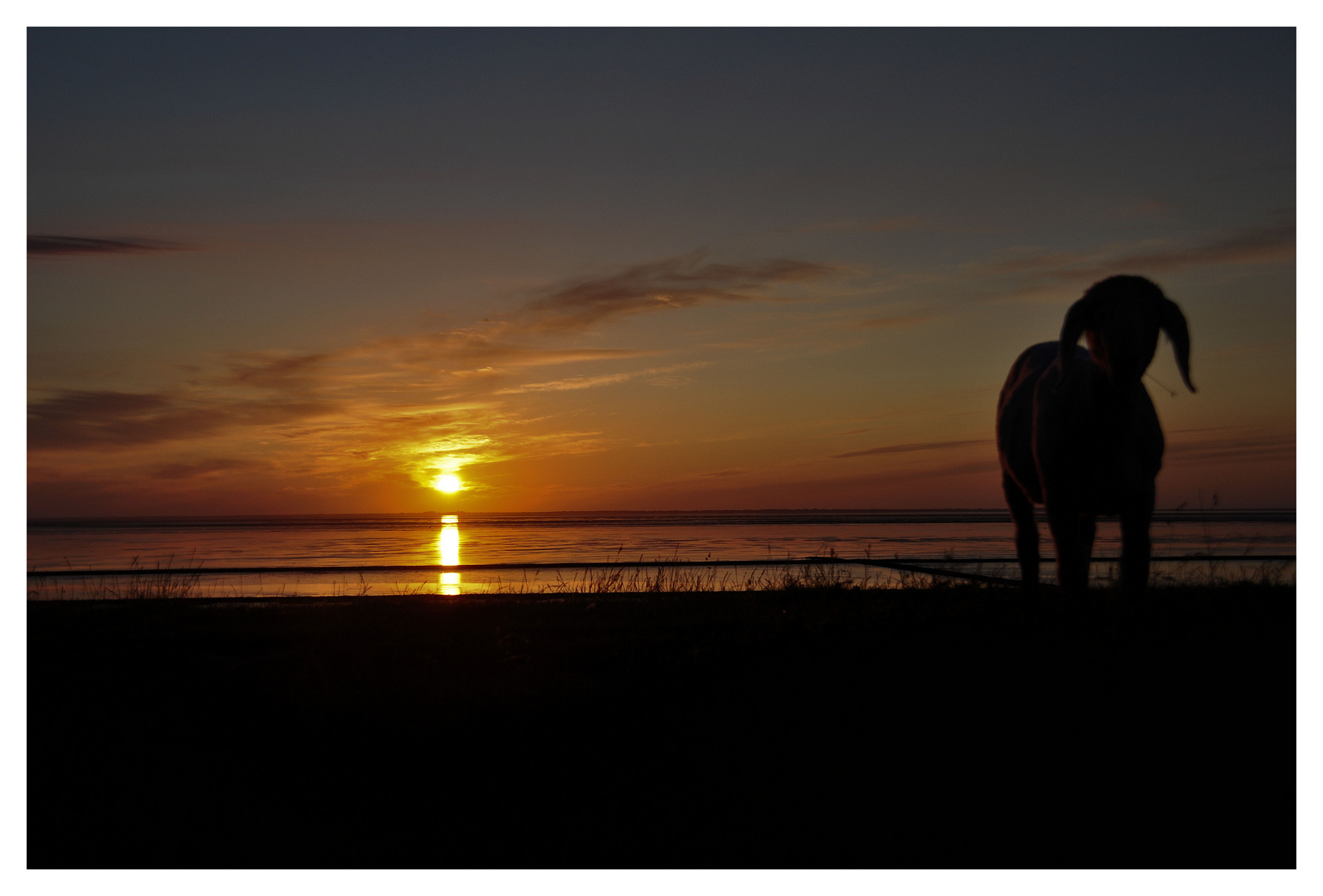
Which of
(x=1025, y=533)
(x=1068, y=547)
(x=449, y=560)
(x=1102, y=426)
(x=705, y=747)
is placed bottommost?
(x=705, y=747)

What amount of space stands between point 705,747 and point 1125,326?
11.5 feet

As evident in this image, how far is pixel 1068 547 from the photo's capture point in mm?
6059

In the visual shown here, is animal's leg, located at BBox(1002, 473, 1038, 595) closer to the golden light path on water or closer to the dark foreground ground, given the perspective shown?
the dark foreground ground

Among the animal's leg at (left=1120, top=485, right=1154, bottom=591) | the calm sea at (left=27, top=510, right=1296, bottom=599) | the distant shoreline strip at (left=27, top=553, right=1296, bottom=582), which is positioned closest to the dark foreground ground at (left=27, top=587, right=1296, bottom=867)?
the animal's leg at (left=1120, top=485, right=1154, bottom=591)

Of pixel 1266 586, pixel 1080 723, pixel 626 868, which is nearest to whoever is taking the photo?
pixel 626 868

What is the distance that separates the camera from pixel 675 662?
19.3ft

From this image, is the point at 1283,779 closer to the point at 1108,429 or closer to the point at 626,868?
the point at 1108,429

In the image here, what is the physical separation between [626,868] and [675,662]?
266 cm

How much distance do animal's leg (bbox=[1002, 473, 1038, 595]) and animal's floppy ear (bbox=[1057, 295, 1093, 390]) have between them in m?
2.19

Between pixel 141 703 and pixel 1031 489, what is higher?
pixel 1031 489

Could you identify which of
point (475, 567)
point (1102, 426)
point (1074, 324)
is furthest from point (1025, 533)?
point (475, 567)

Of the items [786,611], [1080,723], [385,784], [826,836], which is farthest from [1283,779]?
[786,611]

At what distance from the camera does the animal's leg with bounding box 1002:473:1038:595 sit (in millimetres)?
7289

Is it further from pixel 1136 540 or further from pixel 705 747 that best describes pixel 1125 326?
pixel 705 747
